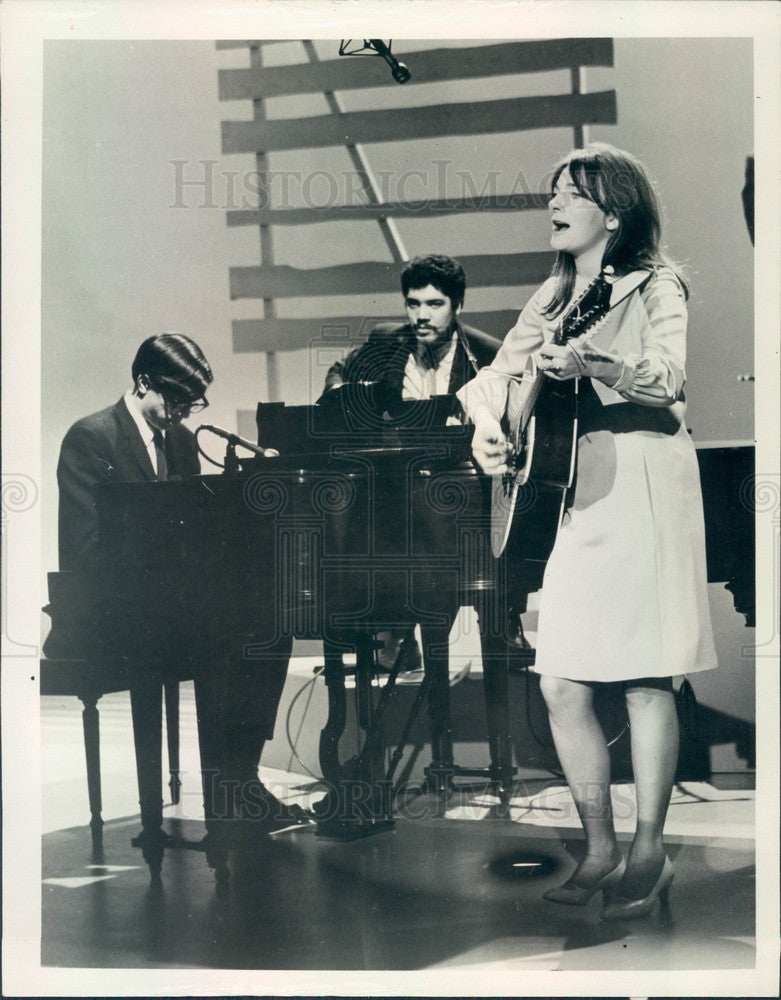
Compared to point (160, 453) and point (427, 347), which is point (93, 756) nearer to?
point (160, 453)

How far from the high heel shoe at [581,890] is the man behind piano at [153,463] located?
792 mm

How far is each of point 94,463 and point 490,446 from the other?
1.19 metres

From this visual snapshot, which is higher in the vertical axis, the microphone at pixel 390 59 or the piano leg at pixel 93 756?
the microphone at pixel 390 59

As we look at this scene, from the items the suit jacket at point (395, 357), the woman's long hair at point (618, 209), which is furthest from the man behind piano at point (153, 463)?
the woman's long hair at point (618, 209)

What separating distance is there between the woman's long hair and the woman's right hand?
0.39m

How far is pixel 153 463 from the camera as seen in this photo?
252cm

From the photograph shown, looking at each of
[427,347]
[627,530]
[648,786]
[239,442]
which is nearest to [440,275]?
[427,347]

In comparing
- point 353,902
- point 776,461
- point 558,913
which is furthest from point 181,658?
point 776,461

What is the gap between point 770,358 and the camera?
2555 millimetres

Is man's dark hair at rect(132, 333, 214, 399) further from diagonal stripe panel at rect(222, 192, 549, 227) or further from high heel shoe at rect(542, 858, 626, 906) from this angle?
high heel shoe at rect(542, 858, 626, 906)

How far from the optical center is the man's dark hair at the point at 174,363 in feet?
8.39

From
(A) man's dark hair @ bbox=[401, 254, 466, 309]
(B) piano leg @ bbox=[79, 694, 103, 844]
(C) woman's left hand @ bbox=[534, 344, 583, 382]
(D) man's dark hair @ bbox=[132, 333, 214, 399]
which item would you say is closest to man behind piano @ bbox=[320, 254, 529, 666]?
(A) man's dark hair @ bbox=[401, 254, 466, 309]

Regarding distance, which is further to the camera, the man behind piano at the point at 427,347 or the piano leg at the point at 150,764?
the man behind piano at the point at 427,347

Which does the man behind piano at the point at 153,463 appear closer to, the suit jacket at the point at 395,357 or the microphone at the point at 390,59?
the suit jacket at the point at 395,357
